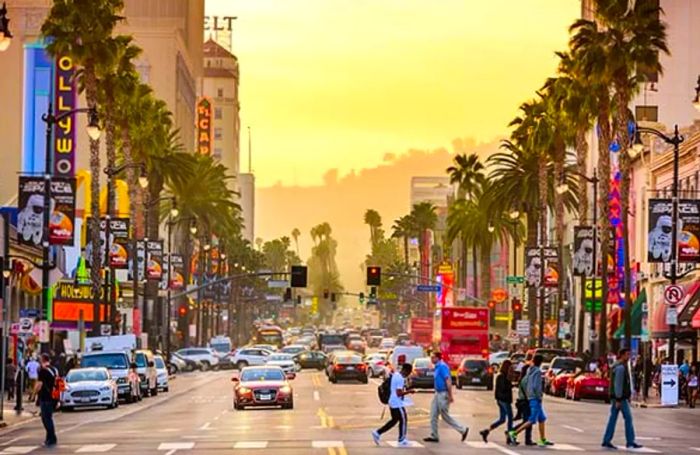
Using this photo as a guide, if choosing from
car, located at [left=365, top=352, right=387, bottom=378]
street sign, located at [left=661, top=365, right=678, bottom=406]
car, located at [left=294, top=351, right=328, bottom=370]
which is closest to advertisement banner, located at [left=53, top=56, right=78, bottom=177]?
car, located at [left=294, top=351, right=328, bottom=370]

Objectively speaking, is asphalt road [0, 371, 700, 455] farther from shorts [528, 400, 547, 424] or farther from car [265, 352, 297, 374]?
car [265, 352, 297, 374]

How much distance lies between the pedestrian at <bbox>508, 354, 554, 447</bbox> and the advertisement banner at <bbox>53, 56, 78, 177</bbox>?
88.3 m

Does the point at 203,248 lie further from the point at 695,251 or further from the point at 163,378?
the point at 695,251

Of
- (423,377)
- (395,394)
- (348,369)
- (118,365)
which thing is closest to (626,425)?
(395,394)

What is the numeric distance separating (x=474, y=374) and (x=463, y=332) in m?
10.6

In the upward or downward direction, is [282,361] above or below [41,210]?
below

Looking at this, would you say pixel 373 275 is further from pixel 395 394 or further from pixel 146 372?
pixel 395 394

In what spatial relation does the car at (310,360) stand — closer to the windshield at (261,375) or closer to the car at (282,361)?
the car at (282,361)

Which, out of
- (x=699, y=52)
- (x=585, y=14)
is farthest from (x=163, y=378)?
(x=585, y=14)

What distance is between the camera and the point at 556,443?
3747 centimetres

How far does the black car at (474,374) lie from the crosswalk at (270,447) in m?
45.3

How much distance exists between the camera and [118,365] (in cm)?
6431

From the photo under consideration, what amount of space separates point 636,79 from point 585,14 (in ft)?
196

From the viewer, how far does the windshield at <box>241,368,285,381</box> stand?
55.4 metres
